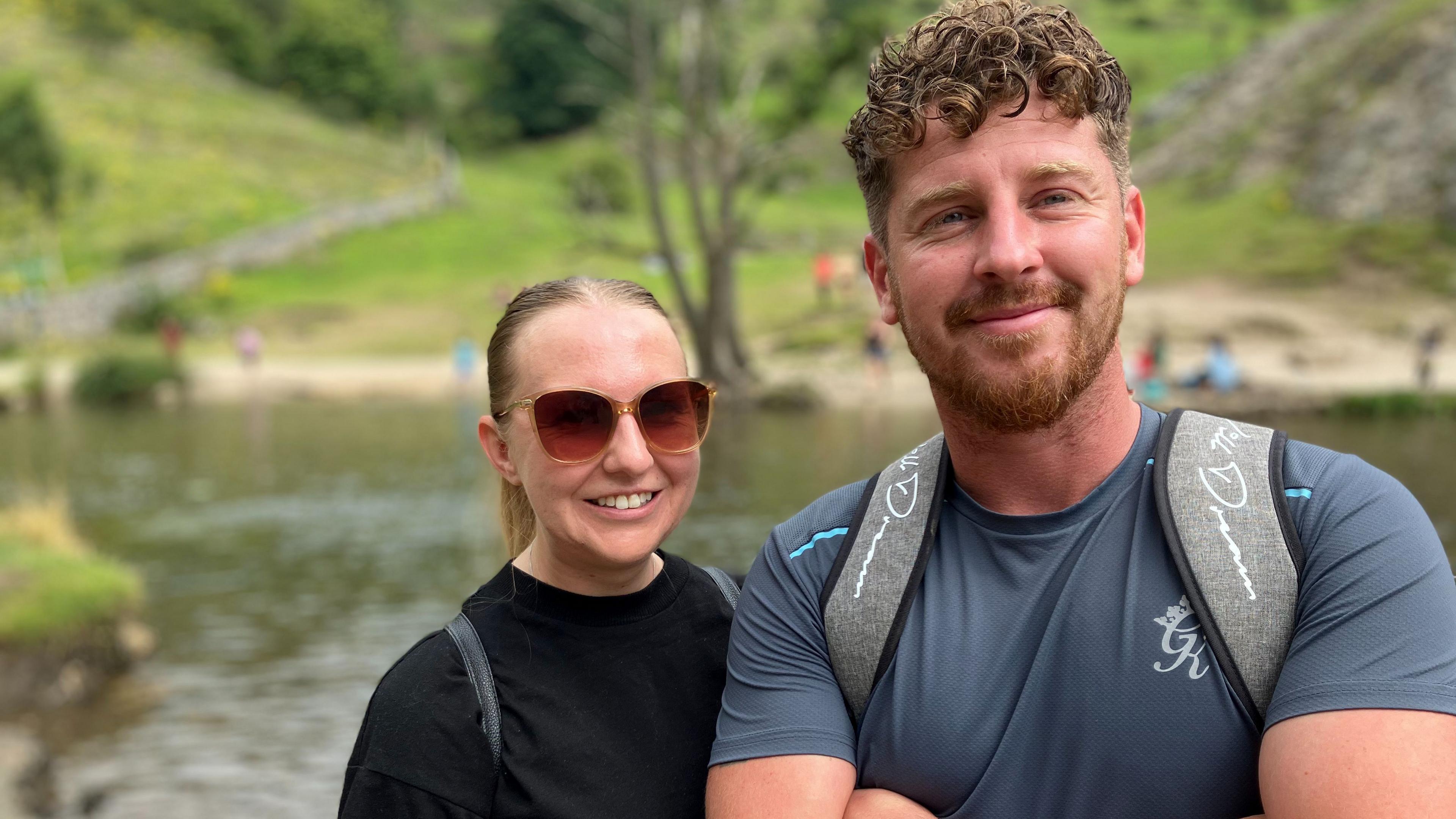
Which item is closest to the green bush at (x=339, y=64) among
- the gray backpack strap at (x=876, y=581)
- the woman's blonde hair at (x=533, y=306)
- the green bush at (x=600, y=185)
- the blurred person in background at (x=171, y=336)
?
the green bush at (x=600, y=185)

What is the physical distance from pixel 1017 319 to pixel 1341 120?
45.5 metres

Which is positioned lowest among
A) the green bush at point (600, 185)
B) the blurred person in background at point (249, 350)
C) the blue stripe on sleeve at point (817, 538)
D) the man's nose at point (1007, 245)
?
the blue stripe on sleeve at point (817, 538)

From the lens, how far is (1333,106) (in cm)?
4384

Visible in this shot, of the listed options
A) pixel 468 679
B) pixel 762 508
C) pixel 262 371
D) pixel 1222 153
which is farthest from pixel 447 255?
pixel 468 679

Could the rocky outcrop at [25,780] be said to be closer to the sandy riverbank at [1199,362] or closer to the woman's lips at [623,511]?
the woman's lips at [623,511]

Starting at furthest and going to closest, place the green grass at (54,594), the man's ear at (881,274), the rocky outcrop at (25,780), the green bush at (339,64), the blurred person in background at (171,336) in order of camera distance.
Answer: the green bush at (339,64) < the blurred person in background at (171,336) < the green grass at (54,594) < the rocky outcrop at (25,780) < the man's ear at (881,274)

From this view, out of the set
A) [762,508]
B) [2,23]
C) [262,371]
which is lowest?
[762,508]

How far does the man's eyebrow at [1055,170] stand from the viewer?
2248 mm

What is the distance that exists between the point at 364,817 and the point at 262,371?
36.0 metres

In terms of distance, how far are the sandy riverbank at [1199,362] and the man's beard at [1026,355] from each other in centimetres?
2327

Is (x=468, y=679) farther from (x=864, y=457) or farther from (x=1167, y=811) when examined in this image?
(x=864, y=457)

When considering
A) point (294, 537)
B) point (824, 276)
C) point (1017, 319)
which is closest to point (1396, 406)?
point (294, 537)

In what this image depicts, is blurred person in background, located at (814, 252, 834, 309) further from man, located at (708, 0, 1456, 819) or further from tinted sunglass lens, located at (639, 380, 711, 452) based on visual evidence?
man, located at (708, 0, 1456, 819)

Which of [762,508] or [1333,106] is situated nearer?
[762,508]
